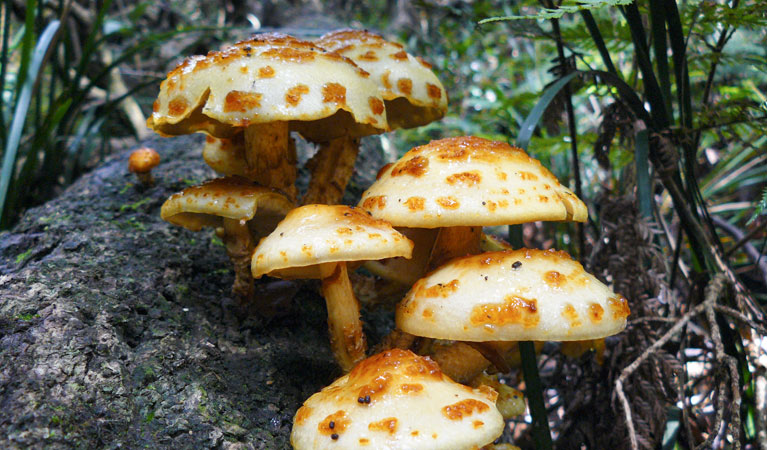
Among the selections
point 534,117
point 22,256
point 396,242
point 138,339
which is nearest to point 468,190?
point 396,242

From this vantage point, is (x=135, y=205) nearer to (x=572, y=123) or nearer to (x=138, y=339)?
(x=138, y=339)

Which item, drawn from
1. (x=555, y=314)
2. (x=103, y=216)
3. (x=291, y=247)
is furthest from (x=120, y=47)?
(x=555, y=314)

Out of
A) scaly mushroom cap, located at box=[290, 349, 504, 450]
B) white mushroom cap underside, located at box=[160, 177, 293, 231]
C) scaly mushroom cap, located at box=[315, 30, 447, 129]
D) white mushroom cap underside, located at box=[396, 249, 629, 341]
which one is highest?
scaly mushroom cap, located at box=[315, 30, 447, 129]

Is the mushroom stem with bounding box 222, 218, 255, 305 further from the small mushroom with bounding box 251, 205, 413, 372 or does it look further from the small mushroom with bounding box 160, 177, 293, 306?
the small mushroom with bounding box 251, 205, 413, 372

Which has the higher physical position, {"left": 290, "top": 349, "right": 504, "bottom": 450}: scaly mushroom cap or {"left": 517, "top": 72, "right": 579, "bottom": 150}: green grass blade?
{"left": 517, "top": 72, "right": 579, "bottom": 150}: green grass blade

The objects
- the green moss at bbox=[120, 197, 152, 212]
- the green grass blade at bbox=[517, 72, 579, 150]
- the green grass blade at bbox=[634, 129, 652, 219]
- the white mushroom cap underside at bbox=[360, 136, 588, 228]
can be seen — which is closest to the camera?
the white mushroom cap underside at bbox=[360, 136, 588, 228]

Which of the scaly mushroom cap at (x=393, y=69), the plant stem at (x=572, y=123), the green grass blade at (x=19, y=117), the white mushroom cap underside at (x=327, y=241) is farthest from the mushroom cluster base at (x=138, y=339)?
the plant stem at (x=572, y=123)

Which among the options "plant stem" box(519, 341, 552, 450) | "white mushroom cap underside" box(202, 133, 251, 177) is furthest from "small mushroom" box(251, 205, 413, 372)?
"white mushroom cap underside" box(202, 133, 251, 177)

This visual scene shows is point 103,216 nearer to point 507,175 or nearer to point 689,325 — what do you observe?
point 507,175
